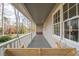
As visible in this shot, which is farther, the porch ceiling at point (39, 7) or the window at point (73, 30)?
the porch ceiling at point (39, 7)

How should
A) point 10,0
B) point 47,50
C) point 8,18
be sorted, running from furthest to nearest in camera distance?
1. point 8,18
2. point 47,50
3. point 10,0

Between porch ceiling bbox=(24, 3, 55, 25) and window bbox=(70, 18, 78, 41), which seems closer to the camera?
window bbox=(70, 18, 78, 41)

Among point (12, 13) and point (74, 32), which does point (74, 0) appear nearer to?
point (74, 32)

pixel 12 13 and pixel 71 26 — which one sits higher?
pixel 12 13

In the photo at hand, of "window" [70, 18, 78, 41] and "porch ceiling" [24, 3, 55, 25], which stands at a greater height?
"porch ceiling" [24, 3, 55, 25]

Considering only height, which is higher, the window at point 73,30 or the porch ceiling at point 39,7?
the porch ceiling at point 39,7

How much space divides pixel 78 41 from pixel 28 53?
135 cm

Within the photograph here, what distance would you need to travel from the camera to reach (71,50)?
2.35 meters

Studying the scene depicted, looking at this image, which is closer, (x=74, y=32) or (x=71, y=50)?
(x=71, y=50)

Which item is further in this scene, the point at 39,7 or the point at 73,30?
the point at 39,7

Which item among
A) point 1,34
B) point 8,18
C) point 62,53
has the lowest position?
point 62,53

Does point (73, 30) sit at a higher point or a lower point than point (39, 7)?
lower

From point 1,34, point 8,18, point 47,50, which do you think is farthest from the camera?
point 8,18

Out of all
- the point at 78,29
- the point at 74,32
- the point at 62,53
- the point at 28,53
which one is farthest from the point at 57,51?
the point at 74,32
